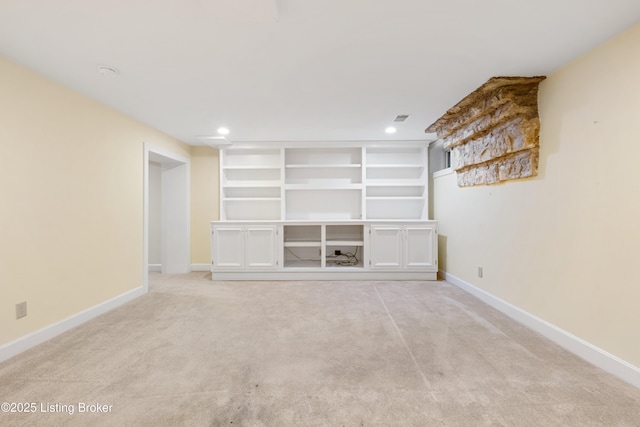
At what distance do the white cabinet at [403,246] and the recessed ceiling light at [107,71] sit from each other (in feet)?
11.8

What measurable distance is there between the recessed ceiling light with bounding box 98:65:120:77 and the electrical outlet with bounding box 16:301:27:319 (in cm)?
198

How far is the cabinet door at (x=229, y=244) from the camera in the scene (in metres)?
4.41

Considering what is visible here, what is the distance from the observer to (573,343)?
2123 mm

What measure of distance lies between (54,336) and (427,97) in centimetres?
421

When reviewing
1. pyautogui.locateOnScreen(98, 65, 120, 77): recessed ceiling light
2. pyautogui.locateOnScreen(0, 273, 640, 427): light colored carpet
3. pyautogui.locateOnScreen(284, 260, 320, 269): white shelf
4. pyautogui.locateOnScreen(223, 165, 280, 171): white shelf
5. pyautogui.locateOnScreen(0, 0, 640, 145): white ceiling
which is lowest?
pyautogui.locateOnScreen(0, 273, 640, 427): light colored carpet

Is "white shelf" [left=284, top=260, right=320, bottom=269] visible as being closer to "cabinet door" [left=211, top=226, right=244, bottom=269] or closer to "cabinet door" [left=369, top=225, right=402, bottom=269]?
"cabinet door" [left=211, top=226, right=244, bottom=269]

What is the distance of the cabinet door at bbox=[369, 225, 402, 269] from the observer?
436 centimetres

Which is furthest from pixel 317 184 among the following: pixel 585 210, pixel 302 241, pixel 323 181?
pixel 585 210

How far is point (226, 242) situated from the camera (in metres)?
4.43

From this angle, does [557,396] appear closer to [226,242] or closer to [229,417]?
[229,417]

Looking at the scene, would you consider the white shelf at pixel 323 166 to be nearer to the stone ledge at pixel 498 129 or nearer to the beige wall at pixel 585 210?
the stone ledge at pixel 498 129

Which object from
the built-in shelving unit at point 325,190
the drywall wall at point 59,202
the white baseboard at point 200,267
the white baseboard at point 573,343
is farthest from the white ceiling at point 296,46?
the white baseboard at point 200,267

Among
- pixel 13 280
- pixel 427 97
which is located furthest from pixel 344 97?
pixel 13 280

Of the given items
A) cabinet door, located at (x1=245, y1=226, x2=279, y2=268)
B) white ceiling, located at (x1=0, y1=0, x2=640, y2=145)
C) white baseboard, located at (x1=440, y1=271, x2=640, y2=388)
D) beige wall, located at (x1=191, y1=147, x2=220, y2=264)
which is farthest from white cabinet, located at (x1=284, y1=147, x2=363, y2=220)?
white baseboard, located at (x1=440, y1=271, x2=640, y2=388)
